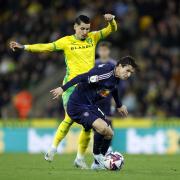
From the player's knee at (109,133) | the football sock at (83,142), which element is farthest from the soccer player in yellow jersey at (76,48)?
the player's knee at (109,133)

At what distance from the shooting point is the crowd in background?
2167cm

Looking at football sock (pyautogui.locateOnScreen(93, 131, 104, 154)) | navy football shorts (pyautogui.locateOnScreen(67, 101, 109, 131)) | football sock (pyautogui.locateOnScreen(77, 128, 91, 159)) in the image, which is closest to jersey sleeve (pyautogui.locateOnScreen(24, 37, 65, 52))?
navy football shorts (pyautogui.locateOnScreen(67, 101, 109, 131))

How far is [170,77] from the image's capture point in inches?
861

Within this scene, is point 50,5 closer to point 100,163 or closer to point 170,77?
point 170,77

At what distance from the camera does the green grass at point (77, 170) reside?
10.7m

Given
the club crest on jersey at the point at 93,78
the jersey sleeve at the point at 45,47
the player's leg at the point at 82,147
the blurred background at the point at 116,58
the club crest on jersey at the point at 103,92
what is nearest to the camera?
the club crest on jersey at the point at 93,78

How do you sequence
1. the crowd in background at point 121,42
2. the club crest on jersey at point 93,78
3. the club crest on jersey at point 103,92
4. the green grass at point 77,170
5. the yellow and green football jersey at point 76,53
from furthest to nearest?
the crowd in background at point 121,42
the yellow and green football jersey at point 76,53
the club crest on jersey at point 103,92
the club crest on jersey at point 93,78
the green grass at point 77,170

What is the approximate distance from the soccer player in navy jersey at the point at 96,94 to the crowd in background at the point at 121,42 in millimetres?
9085

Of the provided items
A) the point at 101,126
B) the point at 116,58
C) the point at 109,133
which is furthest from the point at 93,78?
the point at 116,58

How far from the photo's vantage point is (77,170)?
12.0 m

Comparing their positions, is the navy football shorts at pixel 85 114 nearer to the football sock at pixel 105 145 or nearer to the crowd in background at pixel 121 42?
the football sock at pixel 105 145

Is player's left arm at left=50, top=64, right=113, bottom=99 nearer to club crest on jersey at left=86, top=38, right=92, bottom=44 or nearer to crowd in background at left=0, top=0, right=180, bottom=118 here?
club crest on jersey at left=86, top=38, right=92, bottom=44

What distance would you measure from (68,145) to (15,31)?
6018 mm

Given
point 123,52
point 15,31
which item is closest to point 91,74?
point 123,52
